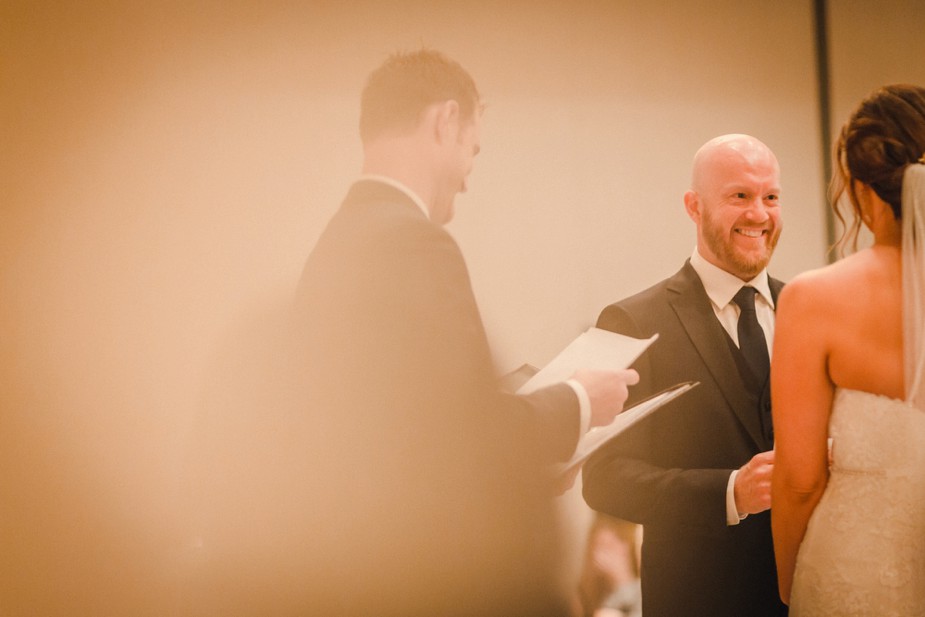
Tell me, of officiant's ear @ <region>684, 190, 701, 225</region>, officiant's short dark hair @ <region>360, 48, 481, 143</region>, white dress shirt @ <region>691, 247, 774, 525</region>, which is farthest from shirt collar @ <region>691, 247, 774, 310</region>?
officiant's short dark hair @ <region>360, 48, 481, 143</region>

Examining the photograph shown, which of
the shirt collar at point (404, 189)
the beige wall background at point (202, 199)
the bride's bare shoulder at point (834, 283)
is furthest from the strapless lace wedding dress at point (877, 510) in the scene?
the shirt collar at point (404, 189)

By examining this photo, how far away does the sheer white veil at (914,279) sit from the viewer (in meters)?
1.21

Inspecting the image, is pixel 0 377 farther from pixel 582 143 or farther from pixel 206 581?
pixel 582 143

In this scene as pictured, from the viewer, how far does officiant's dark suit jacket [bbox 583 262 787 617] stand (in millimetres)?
1652

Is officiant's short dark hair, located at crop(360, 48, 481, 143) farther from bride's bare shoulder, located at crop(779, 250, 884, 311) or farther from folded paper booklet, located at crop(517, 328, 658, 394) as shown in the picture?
bride's bare shoulder, located at crop(779, 250, 884, 311)

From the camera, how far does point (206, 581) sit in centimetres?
158

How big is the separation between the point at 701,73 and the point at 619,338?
81 centimetres

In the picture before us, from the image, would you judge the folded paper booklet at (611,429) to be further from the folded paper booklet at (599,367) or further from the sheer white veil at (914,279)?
the sheer white veil at (914,279)

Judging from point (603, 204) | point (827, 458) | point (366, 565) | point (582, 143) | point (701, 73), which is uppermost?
point (701, 73)

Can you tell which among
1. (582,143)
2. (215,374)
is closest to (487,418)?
(215,374)

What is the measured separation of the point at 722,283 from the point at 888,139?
573mm

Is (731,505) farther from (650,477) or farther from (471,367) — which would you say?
(471,367)

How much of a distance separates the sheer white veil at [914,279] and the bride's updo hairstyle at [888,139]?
2 cm

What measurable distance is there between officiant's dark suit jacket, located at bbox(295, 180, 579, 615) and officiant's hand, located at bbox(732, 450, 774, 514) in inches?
16.9
